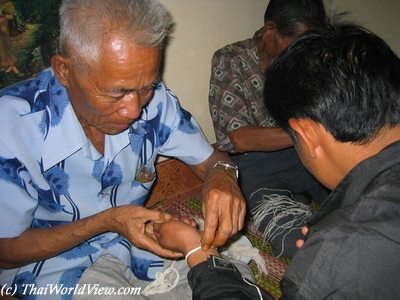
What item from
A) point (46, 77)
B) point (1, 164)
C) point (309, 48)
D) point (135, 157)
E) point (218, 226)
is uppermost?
point (309, 48)

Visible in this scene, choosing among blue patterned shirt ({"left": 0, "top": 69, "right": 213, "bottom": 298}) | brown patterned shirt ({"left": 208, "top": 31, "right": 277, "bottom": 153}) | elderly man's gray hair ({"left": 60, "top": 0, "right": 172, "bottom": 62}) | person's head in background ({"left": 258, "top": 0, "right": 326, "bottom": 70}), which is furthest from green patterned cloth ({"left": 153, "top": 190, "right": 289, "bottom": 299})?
elderly man's gray hair ({"left": 60, "top": 0, "right": 172, "bottom": 62})

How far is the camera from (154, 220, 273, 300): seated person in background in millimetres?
958

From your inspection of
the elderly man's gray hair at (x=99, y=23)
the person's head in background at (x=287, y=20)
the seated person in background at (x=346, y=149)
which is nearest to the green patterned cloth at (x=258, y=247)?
the seated person in background at (x=346, y=149)

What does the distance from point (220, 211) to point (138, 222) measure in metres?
0.32

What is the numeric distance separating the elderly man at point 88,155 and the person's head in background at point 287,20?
890 millimetres

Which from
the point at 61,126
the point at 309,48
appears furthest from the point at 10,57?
the point at 309,48

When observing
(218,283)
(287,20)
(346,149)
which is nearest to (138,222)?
(218,283)

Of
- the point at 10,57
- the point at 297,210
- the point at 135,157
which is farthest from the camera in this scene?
the point at 297,210

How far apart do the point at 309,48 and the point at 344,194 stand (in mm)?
413

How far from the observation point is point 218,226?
1.25 metres

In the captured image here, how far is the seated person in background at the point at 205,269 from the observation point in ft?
3.14

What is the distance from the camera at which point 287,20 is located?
194 cm

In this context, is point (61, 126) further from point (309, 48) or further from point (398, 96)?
point (398, 96)

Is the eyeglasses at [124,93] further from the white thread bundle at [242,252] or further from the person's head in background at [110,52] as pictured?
the white thread bundle at [242,252]
